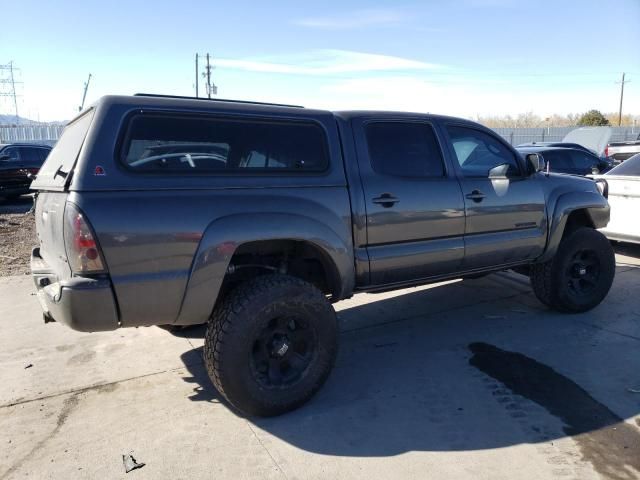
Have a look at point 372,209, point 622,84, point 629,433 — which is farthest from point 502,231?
point 622,84

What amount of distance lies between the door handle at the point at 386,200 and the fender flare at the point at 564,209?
1934 millimetres

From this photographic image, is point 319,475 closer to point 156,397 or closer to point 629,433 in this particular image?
point 156,397

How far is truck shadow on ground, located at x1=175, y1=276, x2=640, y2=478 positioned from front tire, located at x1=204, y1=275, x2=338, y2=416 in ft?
0.64

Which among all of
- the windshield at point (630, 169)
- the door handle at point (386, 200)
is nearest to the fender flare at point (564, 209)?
the door handle at point (386, 200)

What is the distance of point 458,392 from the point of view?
11.8ft

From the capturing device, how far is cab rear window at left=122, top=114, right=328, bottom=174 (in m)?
2.96

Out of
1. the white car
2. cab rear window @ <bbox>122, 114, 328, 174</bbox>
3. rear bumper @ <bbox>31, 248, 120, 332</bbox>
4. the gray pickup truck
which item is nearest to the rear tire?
the gray pickup truck

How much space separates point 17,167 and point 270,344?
14.0 meters

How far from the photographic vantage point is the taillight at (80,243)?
269cm

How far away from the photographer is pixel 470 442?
3002 mm

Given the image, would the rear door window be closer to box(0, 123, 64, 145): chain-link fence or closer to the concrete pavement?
the concrete pavement

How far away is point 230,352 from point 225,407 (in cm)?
61

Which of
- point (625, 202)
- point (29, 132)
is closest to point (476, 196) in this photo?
point (625, 202)

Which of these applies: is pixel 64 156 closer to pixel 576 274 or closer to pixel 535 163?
pixel 535 163
